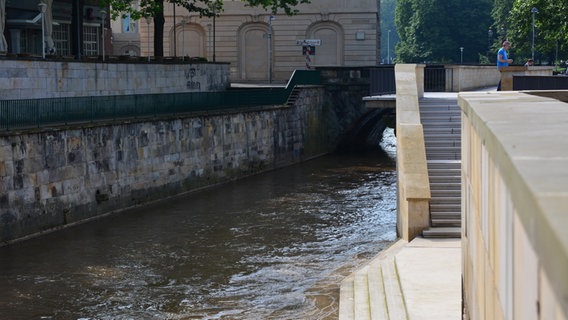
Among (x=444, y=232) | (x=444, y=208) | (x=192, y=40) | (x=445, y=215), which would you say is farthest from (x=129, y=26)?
(x=444, y=232)

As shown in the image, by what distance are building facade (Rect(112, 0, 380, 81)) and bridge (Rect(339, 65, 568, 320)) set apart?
38.4m

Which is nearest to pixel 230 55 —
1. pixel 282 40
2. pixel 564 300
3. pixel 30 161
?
pixel 282 40

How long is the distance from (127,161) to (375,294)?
17.4 meters

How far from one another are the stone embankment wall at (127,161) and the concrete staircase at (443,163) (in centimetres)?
936

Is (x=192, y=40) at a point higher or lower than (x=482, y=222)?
higher

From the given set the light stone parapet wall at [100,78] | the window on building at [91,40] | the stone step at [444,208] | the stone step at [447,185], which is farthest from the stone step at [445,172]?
the window on building at [91,40]

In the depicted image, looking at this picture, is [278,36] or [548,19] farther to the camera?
[278,36]

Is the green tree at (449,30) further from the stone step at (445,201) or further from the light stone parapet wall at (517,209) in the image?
the light stone parapet wall at (517,209)

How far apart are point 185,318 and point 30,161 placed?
10.5 meters

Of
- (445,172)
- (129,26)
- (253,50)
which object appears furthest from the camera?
(129,26)

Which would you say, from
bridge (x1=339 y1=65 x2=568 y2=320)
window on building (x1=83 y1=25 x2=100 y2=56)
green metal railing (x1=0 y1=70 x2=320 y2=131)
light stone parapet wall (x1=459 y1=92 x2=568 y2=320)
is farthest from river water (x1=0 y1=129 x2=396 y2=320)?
window on building (x1=83 y1=25 x2=100 y2=56)

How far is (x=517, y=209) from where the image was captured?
4895 mm

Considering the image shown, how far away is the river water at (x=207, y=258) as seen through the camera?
1898 cm

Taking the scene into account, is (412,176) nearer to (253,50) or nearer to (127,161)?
(127,161)
